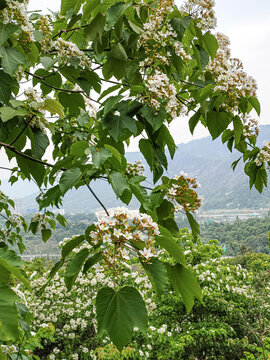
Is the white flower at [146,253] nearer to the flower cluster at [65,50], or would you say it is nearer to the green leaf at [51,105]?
the green leaf at [51,105]

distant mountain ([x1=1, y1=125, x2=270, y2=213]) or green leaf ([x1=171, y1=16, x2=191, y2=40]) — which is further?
distant mountain ([x1=1, y1=125, x2=270, y2=213])

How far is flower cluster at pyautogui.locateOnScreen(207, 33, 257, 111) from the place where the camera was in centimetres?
115

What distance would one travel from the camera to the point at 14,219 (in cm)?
252

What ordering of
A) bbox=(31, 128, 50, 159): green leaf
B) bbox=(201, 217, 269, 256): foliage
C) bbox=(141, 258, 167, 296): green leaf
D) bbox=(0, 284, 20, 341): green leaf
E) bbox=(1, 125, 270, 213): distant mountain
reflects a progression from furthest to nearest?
1. bbox=(1, 125, 270, 213): distant mountain
2. bbox=(201, 217, 269, 256): foliage
3. bbox=(31, 128, 50, 159): green leaf
4. bbox=(141, 258, 167, 296): green leaf
5. bbox=(0, 284, 20, 341): green leaf

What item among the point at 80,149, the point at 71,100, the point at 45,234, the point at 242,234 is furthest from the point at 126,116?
the point at 242,234

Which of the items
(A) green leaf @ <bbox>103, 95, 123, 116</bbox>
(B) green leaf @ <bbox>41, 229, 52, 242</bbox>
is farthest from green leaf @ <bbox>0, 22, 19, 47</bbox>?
(B) green leaf @ <bbox>41, 229, 52, 242</bbox>

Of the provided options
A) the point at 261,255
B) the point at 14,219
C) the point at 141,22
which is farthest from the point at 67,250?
the point at 261,255

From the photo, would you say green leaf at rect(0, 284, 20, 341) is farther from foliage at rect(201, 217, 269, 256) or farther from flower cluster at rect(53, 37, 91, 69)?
foliage at rect(201, 217, 269, 256)

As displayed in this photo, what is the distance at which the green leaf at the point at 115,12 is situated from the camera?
84 centimetres

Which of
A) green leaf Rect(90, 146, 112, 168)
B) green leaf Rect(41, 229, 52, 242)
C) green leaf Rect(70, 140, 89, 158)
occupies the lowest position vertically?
green leaf Rect(41, 229, 52, 242)

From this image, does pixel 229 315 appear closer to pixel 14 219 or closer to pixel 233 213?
pixel 14 219

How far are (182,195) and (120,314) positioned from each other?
1.75 feet

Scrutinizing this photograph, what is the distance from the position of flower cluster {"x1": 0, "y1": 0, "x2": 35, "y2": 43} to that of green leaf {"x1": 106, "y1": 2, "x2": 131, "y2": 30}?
31cm

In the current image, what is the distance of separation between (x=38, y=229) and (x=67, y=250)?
120 centimetres
